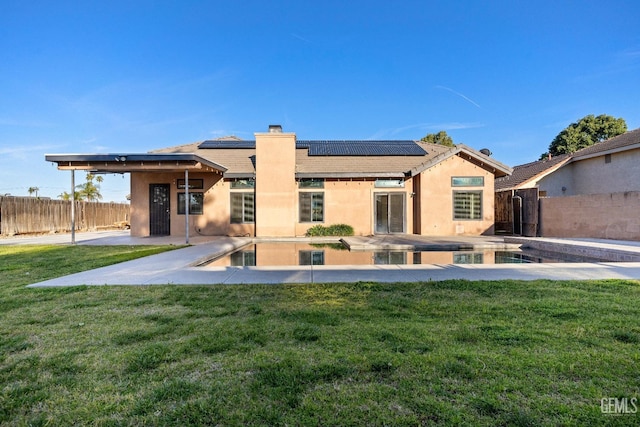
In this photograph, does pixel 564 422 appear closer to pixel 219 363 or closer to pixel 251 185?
pixel 219 363

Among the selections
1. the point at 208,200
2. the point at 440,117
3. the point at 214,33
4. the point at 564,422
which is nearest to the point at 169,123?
the point at 214,33

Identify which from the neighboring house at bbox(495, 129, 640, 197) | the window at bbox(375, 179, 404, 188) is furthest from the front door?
the neighboring house at bbox(495, 129, 640, 197)

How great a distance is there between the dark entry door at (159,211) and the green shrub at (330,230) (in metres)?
7.40

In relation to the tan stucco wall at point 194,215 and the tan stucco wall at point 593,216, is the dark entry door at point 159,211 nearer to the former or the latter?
the tan stucco wall at point 194,215

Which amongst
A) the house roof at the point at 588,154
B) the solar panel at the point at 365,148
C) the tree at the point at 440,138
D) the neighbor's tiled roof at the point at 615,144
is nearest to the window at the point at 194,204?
the solar panel at the point at 365,148

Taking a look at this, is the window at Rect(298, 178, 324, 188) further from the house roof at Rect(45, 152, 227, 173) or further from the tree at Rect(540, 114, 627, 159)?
the tree at Rect(540, 114, 627, 159)

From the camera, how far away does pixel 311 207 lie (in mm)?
16609

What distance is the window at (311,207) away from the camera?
16.6 meters

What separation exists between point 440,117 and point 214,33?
17.8 m

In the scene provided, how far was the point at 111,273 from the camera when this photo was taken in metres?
6.54

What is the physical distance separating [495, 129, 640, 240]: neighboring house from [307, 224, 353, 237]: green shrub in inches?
333

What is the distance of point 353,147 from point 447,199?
6.60 meters

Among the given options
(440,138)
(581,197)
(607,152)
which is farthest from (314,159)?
(440,138)

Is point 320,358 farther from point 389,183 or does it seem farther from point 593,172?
point 593,172
